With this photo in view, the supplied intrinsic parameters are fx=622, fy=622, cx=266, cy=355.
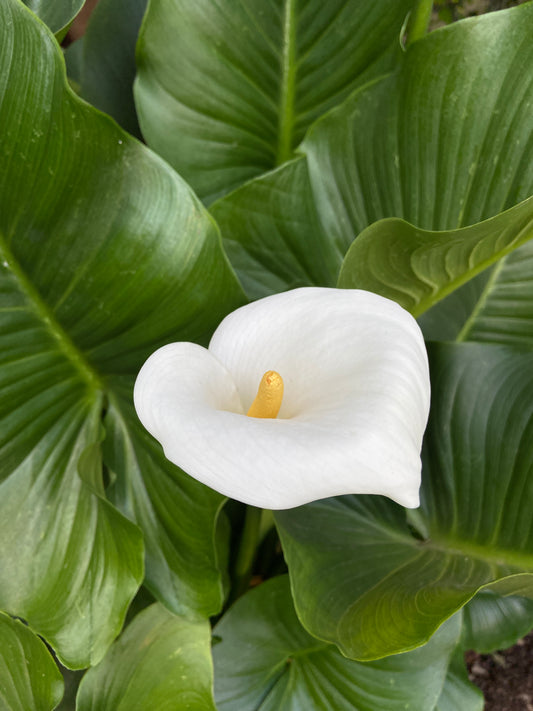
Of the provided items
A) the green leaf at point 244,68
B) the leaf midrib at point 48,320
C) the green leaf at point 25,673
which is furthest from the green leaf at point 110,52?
the green leaf at point 25,673

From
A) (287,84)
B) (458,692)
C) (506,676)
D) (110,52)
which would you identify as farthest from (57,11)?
(506,676)

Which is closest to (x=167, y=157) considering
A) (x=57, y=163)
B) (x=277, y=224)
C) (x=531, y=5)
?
(x=277, y=224)

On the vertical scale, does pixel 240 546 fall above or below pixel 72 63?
below

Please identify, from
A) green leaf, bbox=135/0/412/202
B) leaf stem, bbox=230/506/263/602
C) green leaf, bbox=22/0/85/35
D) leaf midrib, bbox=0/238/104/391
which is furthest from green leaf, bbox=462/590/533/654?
green leaf, bbox=22/0/85/35

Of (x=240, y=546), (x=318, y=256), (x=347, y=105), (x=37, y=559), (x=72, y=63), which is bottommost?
(x=240, y=546)

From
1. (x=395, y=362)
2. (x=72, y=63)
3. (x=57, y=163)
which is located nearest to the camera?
(x=395, y=362)

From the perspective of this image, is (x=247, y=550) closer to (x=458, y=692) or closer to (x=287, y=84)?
(x=458, y=692)

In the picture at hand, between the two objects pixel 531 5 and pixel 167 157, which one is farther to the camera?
pixel 167 157

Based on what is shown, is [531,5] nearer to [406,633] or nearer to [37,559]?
[406,633]
